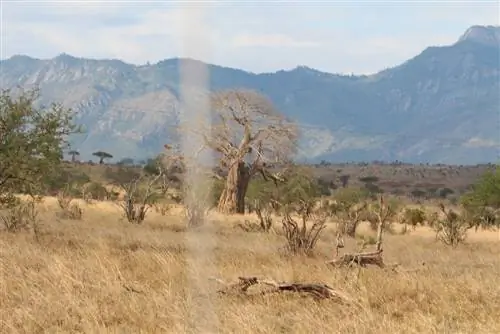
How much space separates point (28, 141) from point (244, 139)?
19.4m

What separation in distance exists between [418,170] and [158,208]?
270 feet

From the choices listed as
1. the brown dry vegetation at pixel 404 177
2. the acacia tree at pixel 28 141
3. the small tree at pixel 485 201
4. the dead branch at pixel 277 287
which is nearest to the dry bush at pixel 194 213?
the acacia tree at pixel 28 141

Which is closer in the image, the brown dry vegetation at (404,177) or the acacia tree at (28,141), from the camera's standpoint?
the acacia tree at (28,141)

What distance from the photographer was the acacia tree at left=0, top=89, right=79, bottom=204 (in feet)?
55.0

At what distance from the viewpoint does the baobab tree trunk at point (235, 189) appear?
3659 cm

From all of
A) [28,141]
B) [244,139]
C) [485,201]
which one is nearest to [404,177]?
[485,201]

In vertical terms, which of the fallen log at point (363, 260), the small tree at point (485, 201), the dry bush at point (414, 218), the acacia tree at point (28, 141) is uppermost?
the acacia tree at point (28, 141)

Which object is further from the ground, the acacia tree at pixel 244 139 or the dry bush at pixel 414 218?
the acacia tree at pixel 244 139

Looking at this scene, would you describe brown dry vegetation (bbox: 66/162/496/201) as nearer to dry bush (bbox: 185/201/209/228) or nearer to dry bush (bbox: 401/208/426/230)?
dry bush (bbox: 401/208/426/230)

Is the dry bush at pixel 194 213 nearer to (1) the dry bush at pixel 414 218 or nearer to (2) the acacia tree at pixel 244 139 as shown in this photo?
(2) the acacia tree at pixel 244 139

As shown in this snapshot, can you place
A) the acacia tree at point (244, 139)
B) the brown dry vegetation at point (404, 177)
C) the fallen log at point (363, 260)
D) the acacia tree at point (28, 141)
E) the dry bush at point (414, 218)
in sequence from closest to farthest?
the fallen log at point (363, 260) < the acacia tree at point (28, 141) < the acacia tree at point (244, 139) < the dry bush at point (414, 218) < the brown dry vegetation at point (404, 177)

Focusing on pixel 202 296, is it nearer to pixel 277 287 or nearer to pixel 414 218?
pixel 277 287

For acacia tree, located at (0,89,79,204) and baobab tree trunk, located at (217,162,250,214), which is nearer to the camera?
acacia tree, located at (0,89,79,204)

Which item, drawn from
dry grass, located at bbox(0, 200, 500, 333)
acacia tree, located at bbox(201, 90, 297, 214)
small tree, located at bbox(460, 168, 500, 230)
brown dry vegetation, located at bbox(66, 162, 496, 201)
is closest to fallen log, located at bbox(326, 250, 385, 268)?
dry grass, located at bbox(0, 200, 500, 333)
